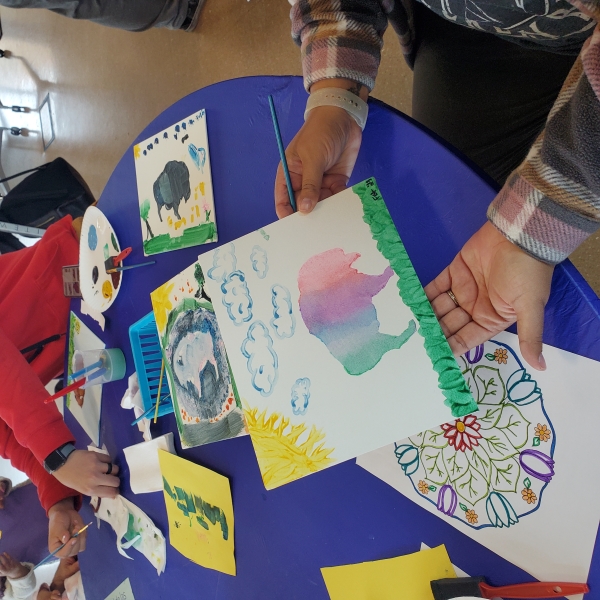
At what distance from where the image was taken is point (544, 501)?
1.50 feet

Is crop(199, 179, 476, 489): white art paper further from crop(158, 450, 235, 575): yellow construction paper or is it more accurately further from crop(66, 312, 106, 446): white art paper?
crop(66, 312, 106, 446): white art paper

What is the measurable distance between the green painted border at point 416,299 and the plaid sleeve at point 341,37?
146mm

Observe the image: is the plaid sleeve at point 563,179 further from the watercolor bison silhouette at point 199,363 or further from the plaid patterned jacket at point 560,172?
the watercolor bison silhouette at point 199,363

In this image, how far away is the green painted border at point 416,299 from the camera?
1.49 ft

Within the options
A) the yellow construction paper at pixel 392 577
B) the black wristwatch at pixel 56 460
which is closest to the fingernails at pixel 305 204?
the yellow construction paper at pixel 392 577

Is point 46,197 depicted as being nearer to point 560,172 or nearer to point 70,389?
point 70,389

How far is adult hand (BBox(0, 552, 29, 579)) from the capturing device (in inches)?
49.9

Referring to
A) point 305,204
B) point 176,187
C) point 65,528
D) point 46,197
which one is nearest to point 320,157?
point 305,204

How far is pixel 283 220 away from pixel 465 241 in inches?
7.8

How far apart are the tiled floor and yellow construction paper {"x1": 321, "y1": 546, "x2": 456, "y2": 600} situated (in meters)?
0.67

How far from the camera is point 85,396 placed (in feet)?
3.34

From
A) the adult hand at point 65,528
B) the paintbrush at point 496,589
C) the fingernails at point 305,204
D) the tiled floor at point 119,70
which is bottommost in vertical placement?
the paintbrush at point 496,589

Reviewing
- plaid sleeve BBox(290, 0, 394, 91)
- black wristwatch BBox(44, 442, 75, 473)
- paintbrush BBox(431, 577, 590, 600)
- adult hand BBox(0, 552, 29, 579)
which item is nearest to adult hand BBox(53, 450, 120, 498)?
black wristwatch BBox(44, 442, 75, 473)

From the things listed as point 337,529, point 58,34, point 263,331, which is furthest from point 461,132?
point 58,34
